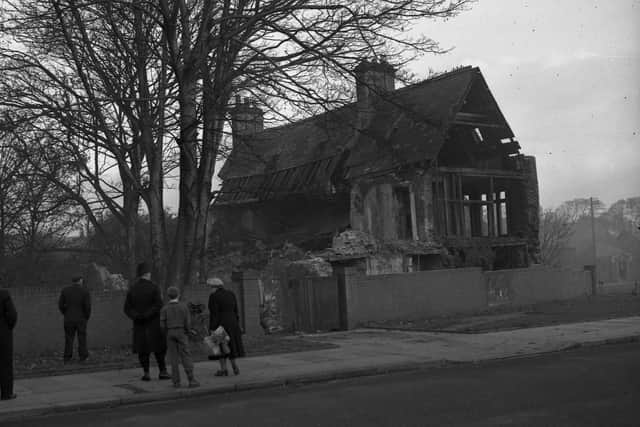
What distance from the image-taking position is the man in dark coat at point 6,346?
35.4 feet

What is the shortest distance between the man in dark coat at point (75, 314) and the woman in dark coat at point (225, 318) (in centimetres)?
418

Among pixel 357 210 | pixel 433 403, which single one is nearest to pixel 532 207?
pixel 357 210

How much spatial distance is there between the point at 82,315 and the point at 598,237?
101828 mm

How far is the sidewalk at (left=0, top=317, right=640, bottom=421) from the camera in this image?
10.8m

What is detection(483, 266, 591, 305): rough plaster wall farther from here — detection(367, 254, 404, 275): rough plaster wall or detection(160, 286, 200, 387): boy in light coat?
detection(160, 286, 200, 387): boy in light coat

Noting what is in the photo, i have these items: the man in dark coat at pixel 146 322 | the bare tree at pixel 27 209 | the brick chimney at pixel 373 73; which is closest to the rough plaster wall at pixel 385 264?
the bare tree at pixel 27 209

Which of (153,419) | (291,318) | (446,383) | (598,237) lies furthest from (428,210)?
(598,237)

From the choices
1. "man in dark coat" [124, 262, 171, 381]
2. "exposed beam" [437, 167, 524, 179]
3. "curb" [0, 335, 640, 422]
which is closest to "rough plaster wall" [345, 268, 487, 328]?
"curb" [0, 335, 640, 422]

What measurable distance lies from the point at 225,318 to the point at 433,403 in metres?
4.30

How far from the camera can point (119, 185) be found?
2938 centimetres

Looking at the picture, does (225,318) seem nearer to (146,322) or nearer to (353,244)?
(146,322)

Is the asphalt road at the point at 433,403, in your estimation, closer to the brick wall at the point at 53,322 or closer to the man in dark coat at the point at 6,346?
the man in dark coat at the point at 6,346

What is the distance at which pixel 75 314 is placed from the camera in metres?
15.2

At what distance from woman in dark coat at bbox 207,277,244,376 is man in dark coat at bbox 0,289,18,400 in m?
3.08
